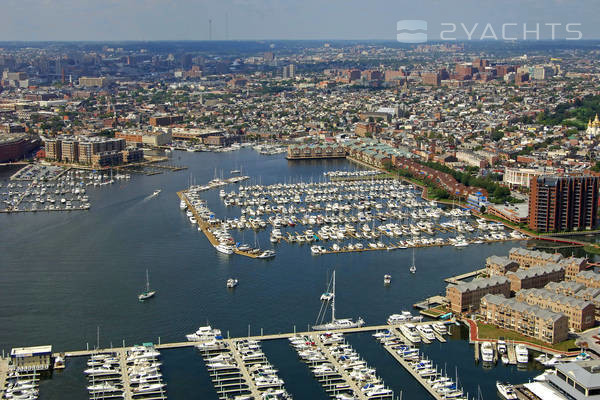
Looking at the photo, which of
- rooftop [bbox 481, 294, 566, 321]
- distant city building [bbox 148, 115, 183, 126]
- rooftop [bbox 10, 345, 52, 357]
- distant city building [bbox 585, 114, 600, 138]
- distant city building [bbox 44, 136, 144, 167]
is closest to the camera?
rooftop [bbox 10, 345, 52, 357]

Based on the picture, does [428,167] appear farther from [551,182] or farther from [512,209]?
[551,182]

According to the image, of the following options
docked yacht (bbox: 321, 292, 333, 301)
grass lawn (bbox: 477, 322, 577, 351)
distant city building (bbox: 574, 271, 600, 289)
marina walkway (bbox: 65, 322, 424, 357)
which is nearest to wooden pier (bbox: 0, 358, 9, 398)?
marina walkway (bbox: 65, 322, 424, 357)

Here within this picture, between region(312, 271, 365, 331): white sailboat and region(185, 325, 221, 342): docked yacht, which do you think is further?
region(312, 271, 365, 331): white sailboat

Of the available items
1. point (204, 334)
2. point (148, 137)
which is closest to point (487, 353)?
point (204, 334)

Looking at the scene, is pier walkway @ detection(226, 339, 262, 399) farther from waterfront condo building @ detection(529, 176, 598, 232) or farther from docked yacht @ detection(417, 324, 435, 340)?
waterfront condo building @ detection(529, 176, 598, 232)

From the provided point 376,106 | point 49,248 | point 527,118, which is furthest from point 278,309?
point 376,106

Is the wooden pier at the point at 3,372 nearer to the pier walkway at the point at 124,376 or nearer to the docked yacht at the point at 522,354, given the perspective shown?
the pier walkway at the point at 124,376

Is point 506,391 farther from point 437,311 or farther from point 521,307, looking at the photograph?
point 437,311
